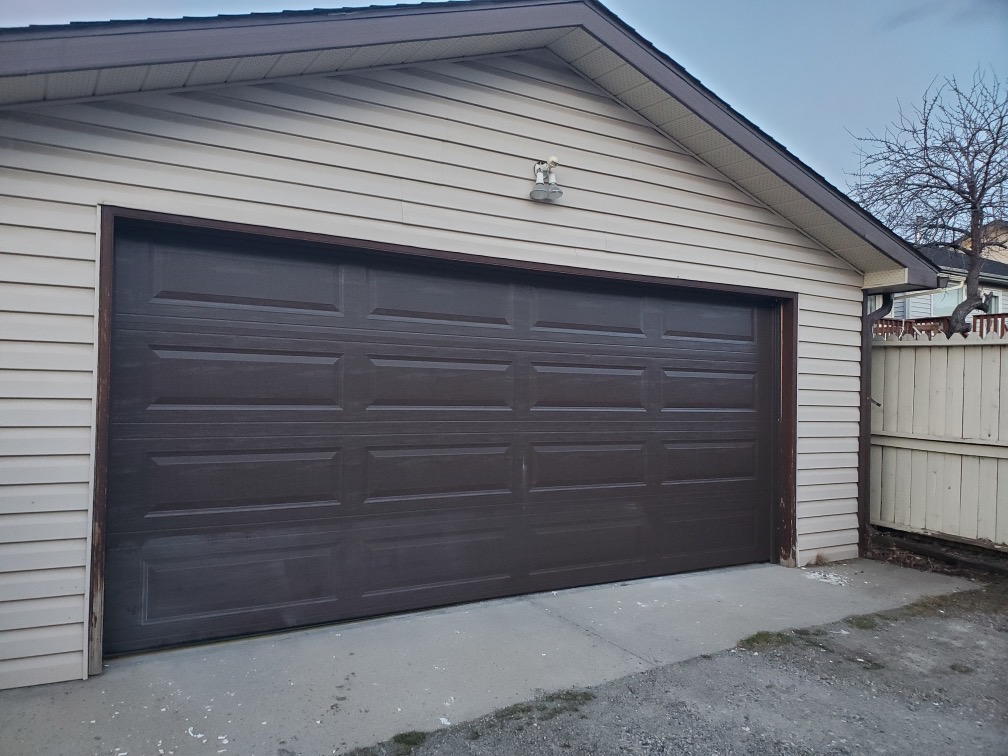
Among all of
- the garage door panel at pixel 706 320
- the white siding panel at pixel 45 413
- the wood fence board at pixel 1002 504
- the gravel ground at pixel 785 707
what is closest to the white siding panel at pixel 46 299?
the white siding panel at pixel 45 413

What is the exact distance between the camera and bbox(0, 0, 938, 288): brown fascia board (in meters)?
2.83

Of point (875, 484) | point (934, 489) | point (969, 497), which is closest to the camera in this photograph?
point (969, 497)

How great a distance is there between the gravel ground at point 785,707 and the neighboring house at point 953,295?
28.6ft

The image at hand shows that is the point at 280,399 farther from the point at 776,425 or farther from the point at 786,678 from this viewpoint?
the point at 776,425

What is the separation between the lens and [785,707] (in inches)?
123

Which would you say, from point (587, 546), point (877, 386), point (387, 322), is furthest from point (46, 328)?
point (877, 386)

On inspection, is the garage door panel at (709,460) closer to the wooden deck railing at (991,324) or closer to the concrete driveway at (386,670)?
the concrete driveway at (386,670)

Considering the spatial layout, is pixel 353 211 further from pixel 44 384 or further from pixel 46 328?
pixel 44 384

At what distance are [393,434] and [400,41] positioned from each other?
7.03 ft

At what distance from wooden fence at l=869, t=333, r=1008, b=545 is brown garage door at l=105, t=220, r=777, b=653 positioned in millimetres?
1523

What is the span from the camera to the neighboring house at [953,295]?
36.0ft

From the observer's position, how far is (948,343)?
573 centimetres

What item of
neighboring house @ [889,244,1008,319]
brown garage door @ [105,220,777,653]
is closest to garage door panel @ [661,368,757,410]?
brown garage door @ [105,220,777,653]

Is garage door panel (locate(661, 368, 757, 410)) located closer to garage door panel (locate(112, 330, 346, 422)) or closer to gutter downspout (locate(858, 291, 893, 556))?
gutter downspout (locate(858, 291, 893, 556))
